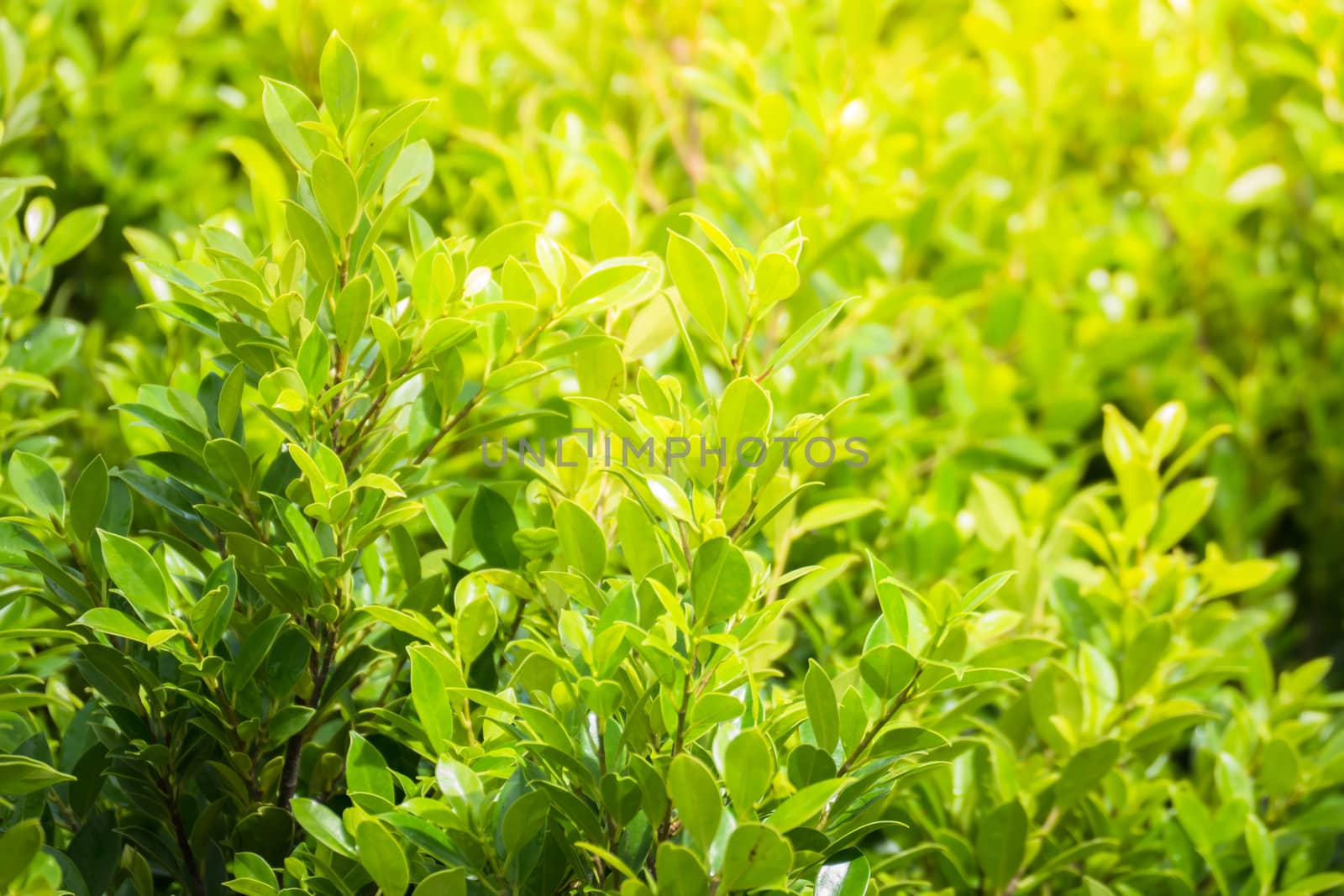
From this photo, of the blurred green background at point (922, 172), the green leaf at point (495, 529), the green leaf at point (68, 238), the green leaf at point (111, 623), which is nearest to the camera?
the green leaf at point (111, 623)

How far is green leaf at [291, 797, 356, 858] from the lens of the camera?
0.98 metres

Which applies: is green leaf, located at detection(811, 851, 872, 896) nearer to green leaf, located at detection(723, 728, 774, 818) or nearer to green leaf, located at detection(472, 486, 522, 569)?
green leaf, located at detection(723, 728, 774, 818)

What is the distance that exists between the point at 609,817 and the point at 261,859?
0.96ft

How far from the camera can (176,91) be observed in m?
2.14

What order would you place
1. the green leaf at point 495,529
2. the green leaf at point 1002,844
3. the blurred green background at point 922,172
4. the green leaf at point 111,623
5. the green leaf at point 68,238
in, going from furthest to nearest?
the blurred green background at point 922,172, the green leaf at point 68,238, the green leaf at point 1002,844, the green leaf at point 495,529, the green leaf at point 111,623

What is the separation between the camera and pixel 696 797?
0.86m

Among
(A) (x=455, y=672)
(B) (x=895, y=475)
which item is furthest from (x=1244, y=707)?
(A) (x=455, y=672)

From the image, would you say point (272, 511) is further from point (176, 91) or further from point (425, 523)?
point (176, 91)

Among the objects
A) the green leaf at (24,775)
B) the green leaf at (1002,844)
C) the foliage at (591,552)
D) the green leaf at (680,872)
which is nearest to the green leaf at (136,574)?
the foliage at (591,552)

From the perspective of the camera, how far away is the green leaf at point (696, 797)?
845 mm

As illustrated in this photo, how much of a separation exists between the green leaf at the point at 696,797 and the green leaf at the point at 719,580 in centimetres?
12

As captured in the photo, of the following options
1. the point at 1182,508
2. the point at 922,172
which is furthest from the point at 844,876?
the point at 922,172

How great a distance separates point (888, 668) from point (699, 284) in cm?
38

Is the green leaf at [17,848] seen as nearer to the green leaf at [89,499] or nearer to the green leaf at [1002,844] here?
the green leaf at [89,499]
